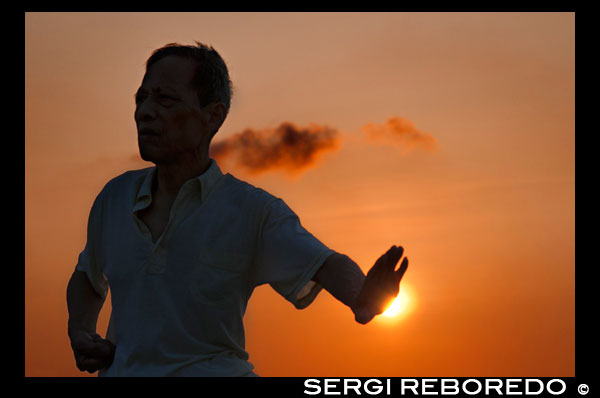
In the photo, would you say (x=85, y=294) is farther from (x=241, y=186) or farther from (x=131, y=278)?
(x=241, y=186)

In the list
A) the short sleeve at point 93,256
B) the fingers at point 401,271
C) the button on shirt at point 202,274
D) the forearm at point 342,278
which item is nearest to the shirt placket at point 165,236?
the button on shirt at point 202,274

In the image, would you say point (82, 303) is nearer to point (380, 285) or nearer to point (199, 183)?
point (199, 183)

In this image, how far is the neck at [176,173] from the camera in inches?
214

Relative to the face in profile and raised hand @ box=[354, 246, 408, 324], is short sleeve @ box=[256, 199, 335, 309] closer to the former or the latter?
raised hand @ box=[354, 246, 408, 324]

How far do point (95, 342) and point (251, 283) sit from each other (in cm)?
99

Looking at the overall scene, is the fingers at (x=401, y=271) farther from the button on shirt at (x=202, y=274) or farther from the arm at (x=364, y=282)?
the button on shirt at (x=202, y=274)

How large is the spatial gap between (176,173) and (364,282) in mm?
1482

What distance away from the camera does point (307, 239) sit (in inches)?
201

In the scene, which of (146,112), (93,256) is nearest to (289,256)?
(146,112)

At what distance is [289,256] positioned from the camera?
5.09m

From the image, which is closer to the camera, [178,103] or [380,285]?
[380,285]

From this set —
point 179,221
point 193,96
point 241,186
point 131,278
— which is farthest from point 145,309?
point 193,96

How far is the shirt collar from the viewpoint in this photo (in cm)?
537

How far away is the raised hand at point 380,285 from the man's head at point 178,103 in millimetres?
1487
